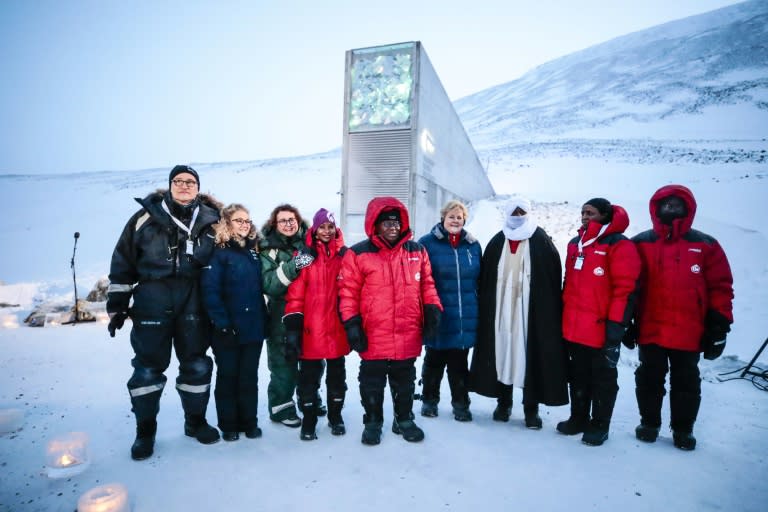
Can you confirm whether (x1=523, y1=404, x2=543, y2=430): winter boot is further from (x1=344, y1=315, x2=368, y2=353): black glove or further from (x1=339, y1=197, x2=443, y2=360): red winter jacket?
(x1=344, y1=315, x2=368, y2=353): black glove

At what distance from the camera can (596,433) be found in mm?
2828

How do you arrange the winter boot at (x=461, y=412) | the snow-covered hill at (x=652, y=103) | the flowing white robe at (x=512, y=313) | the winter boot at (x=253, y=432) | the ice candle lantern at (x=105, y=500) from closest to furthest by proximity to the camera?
the ice candle lantern at (x=105, y=500)
the winter boot at (x=253, y=432)
the flowing white robe at (x=512, y=313)
the winter boot at (x=461, y=412)
the snow-covered hill at (x=652, y=103)

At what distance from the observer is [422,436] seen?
2.87 m

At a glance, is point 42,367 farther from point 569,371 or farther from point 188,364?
point 569,371

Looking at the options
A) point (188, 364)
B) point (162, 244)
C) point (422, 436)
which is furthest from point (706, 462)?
point (162, 244)

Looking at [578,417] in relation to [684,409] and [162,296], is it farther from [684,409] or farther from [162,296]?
[162,296]

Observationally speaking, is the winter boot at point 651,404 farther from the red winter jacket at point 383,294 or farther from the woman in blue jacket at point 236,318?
the woman in blue jacket at point 236,318

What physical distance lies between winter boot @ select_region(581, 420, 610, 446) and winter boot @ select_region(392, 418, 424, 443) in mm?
1214

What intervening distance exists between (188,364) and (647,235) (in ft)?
11.7

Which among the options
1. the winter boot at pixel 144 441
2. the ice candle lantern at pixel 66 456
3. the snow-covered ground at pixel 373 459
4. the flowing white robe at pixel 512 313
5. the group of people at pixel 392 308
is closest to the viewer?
the snow-covered ground at pixel 373 459

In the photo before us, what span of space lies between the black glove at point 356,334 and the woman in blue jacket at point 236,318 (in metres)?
0.71

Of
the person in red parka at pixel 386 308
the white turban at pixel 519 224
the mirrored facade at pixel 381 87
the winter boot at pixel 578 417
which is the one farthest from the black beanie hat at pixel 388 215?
the mirrored facade at pixel 381 87

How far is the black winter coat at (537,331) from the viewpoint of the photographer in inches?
118

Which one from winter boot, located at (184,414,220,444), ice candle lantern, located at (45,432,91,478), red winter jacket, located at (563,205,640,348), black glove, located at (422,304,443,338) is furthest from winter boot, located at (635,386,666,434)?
Answer: ice candle lantern, located at (45,432,91,478)
